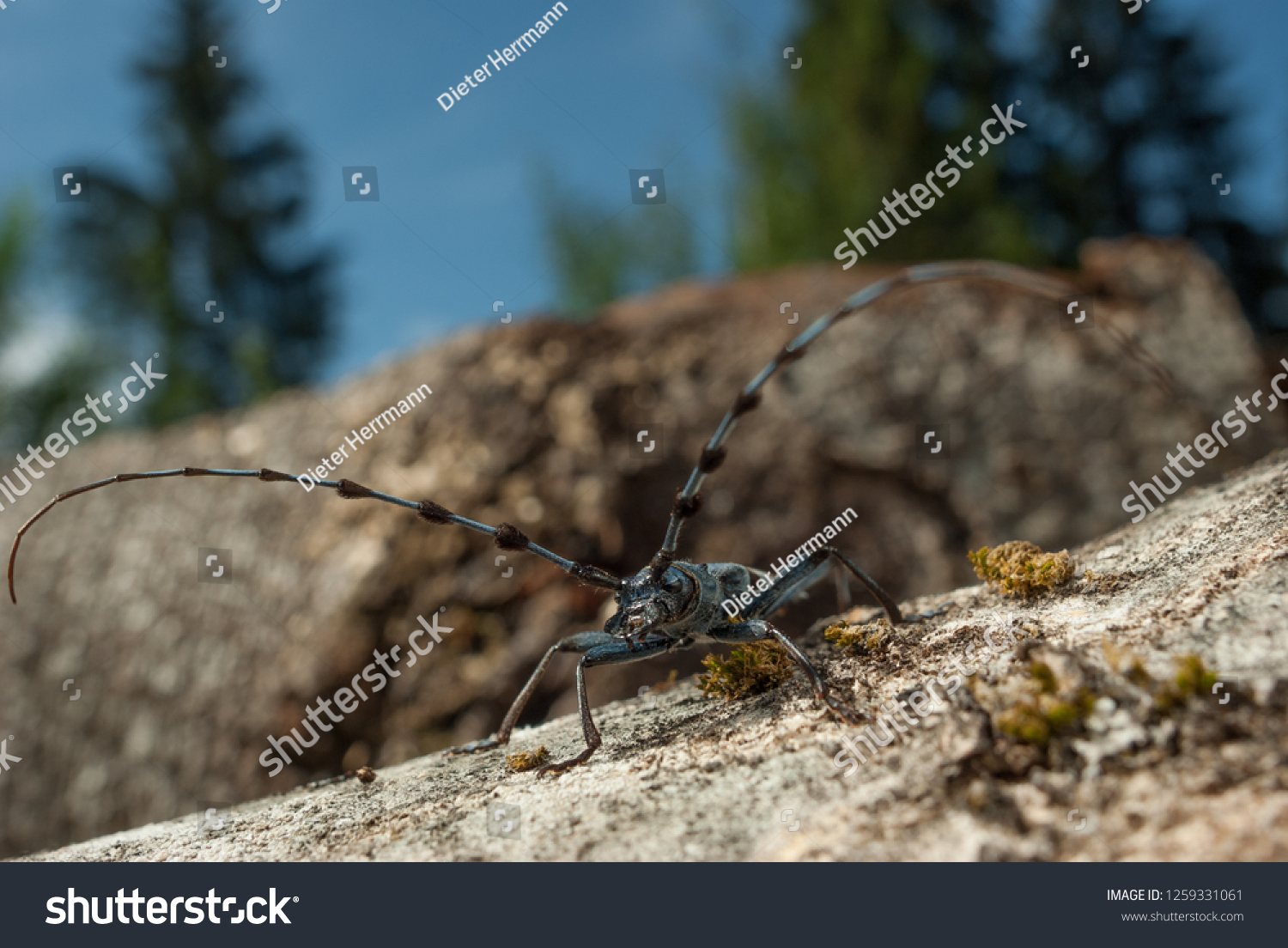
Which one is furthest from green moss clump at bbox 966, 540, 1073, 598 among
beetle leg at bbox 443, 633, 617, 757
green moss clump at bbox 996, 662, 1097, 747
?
beetle leg at bbox 443, 633, 617, 757

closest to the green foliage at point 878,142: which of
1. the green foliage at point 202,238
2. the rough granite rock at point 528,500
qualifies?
the rough granite rock at point 528,500

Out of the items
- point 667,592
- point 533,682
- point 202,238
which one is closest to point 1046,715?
point 667,592

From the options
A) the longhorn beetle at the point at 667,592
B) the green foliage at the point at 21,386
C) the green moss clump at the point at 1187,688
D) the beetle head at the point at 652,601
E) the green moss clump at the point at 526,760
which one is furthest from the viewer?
the green foliage at the point at 21,386

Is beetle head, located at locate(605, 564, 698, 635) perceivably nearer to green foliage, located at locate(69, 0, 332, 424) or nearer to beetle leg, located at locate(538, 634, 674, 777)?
beetle leg, located at locate(538, 634, 674, 777)

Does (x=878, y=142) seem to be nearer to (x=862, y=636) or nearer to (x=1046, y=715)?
(x=862, y=636)

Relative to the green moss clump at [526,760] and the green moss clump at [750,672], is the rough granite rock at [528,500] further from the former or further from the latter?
the green moss clump at [526,760]

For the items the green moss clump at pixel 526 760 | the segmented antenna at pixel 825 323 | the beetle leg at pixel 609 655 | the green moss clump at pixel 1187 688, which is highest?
the segmented antenna at pixel 825 323
